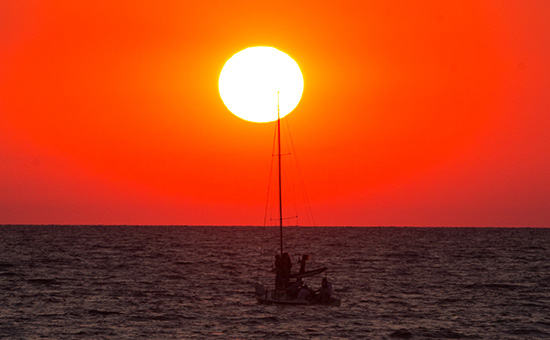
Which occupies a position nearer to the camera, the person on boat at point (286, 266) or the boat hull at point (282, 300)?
the person on boat at point (286, 266)

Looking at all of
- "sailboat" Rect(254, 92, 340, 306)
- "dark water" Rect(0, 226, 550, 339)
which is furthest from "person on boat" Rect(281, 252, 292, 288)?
"dark water" Rect(0, 226, 550, 339)

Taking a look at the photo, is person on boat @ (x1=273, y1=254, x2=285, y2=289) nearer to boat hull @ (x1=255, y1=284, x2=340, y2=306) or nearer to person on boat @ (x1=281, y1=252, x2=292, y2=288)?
person on boat @ (x1=281, y1=252, x2=292, y2=288)

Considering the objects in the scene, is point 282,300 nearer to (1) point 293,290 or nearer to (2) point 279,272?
(1) point 293,290

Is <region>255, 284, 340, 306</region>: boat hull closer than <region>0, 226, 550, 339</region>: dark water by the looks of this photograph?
No

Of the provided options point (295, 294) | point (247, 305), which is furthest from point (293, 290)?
point (247, 305)

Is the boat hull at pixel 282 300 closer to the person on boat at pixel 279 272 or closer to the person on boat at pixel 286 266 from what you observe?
the person on boat at pixel 279 272

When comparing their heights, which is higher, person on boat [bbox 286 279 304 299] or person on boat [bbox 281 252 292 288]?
person on boat [bbox 281 252 292 288]

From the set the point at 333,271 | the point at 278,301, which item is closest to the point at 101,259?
the point at 333,271

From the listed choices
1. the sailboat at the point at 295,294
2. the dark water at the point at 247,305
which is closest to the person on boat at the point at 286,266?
the sailboat at the point at 295,294

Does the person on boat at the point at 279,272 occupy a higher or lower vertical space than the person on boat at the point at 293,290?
higher

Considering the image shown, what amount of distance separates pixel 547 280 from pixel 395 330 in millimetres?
35914

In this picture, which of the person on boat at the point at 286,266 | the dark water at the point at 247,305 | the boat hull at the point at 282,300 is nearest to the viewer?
the dark water at the point at 247,305

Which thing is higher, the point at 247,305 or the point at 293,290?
the point at 293,290

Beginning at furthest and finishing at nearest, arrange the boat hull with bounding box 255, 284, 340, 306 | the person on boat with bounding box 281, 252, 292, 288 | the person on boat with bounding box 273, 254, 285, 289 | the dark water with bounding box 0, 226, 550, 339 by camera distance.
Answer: the person on boat with bounding box 273, 254, 285, 289 < the boat hull with bounding box 255, 284, 340, 306 < the person on boat with bounding box 281, 252, 292, 288 < the dark water with bounding box 0, 226, 550, 339
